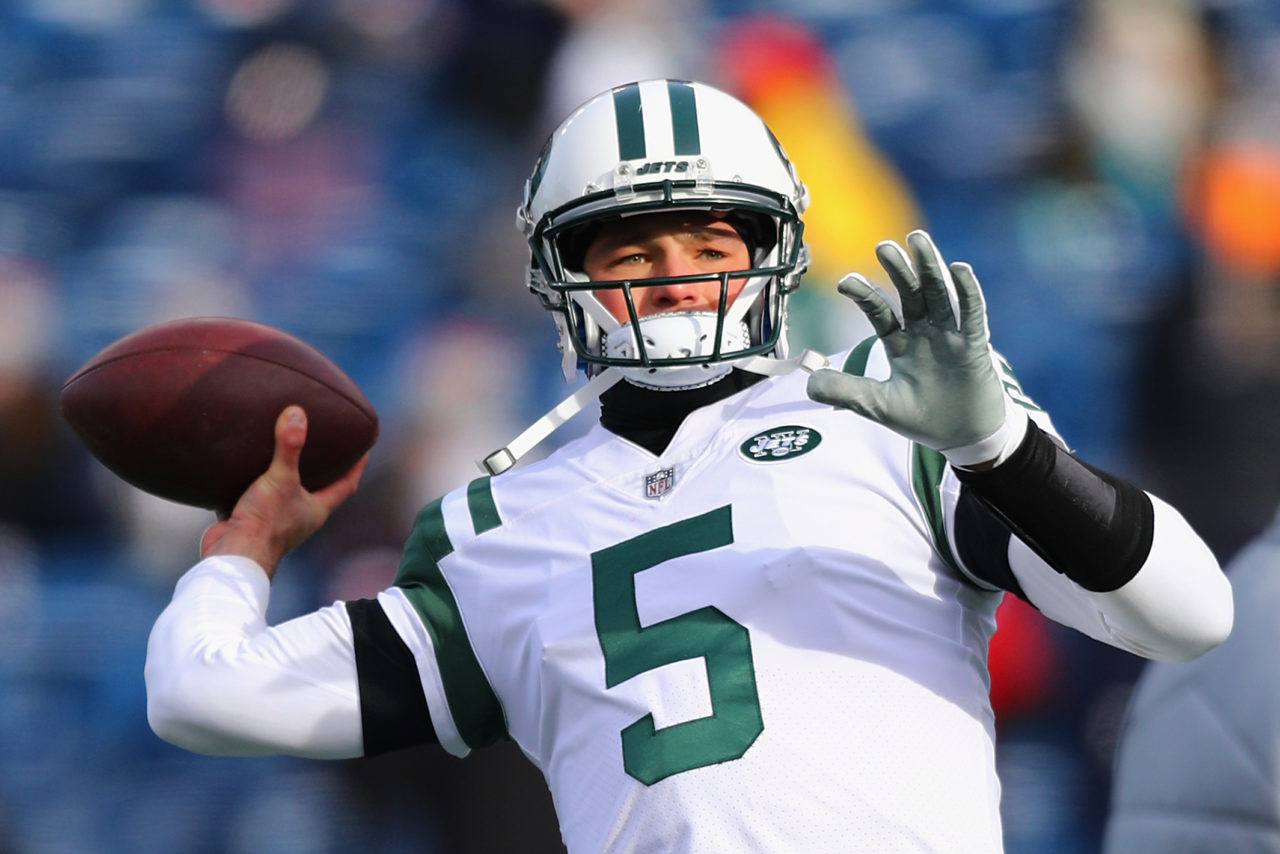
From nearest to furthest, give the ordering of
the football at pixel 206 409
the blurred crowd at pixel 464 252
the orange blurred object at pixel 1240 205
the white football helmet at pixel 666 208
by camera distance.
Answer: the white football helmet at pixel 666 208, the football at pixel 206 409, the blurred crowd at pixel 464 252, the orange blurred object at pixel 1240 205

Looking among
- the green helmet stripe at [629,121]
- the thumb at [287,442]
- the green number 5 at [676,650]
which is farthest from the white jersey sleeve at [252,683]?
the green helmet stripe at [629,121]

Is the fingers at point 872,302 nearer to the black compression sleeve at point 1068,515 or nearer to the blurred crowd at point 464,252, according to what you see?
the black compression sleeve at point 1068,515

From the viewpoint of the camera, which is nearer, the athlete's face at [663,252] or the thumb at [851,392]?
the thumb at [851,392]

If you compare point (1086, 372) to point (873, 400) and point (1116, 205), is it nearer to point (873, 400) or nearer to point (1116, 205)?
point (1116, 205)

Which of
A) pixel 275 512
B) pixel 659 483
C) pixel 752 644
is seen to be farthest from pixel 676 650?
pixel 275 512

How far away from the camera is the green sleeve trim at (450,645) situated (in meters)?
→ 1.90

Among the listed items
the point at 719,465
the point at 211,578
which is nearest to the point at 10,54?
the point at 211,578

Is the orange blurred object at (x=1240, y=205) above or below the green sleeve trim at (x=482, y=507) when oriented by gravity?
below

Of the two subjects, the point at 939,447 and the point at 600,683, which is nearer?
the point at 939,447

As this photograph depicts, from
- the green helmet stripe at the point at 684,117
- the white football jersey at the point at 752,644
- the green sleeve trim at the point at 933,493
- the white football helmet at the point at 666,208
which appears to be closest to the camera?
the white football jersey at the point at 752,644

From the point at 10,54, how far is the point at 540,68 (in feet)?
4.95

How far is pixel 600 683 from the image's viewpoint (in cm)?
167

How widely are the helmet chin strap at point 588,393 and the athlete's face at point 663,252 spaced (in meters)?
0.09

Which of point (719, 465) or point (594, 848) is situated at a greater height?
point (719, 465)
